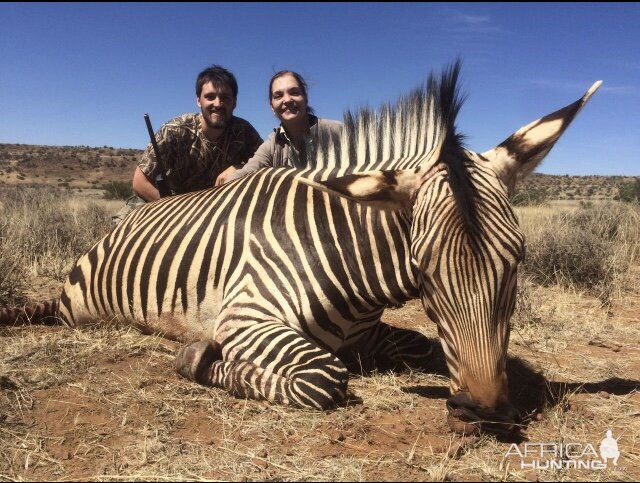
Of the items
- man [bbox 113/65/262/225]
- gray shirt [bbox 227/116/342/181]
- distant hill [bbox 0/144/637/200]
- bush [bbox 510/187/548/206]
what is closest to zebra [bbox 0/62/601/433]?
gray shirt [bbox 227/116/342/181]

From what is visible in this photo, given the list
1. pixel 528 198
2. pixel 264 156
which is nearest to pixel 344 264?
pixel 264 156

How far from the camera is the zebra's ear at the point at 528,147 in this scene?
8.30ft

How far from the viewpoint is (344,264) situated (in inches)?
112

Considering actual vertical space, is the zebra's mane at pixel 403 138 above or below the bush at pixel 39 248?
above

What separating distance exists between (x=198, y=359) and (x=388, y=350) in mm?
1325

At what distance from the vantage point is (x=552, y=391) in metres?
2.92

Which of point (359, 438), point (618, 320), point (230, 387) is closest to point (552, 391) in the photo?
point (359, 438)

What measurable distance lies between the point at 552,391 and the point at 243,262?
193 cm

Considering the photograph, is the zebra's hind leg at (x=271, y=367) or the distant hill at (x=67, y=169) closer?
the zebra's hind leg at (x=271, y=367)

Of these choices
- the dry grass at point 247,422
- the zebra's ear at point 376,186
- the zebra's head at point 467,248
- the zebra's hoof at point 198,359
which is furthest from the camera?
the zebra's hoof at point 198,359

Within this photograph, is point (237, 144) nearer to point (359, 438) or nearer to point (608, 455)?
point (359, 438)

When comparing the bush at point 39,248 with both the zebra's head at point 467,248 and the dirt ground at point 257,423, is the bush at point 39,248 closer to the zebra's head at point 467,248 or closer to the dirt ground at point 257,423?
the dirt ground at point 257,423

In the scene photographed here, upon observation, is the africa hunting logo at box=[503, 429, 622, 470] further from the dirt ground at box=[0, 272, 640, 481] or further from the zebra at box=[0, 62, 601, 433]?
the zebra at box=[0, 62, 601, 433]

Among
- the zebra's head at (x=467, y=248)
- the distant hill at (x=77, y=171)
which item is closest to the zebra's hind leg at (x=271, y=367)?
the zebra's head at (x=467, y=248)
